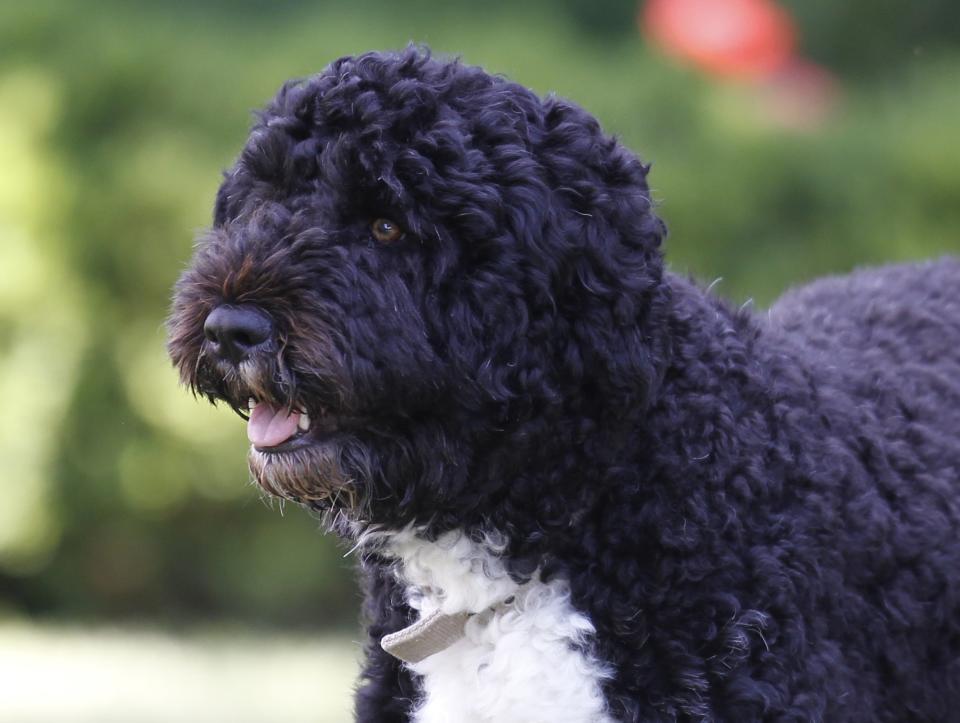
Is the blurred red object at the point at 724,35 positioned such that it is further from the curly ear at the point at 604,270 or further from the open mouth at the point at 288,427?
the open mouth at the point at 288,427

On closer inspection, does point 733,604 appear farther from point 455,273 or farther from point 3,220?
point 3,220

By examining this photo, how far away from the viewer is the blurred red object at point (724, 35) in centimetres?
948

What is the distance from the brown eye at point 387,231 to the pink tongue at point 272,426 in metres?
0.42

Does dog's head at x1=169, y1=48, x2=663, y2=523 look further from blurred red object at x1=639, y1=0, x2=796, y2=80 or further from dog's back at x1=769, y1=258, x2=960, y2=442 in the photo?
blurred red object at x1=639, y1=0, x2=796, y2=80

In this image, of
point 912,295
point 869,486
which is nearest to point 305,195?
point 869,486

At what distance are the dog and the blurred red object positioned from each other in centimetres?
617

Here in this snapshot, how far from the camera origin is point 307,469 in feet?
10.6

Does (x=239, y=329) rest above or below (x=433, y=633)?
above

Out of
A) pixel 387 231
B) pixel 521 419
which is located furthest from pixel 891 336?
pixel 387 231

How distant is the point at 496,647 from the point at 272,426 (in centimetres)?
70

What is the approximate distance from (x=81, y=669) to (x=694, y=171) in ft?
13.7

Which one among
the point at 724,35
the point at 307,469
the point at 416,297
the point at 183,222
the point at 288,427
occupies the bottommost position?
the point at 307,469

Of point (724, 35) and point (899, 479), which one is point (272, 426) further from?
point (724, 35)

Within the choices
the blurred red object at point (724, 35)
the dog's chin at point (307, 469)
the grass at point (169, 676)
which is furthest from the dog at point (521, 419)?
the blurred red object at point (724, 35)
